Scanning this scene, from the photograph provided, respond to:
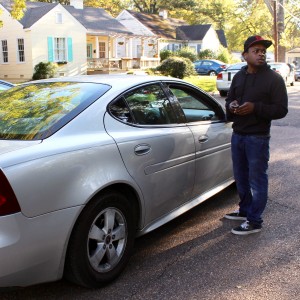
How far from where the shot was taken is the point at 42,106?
3.36 m

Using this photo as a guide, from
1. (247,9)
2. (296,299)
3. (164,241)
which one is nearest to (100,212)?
(164,241)

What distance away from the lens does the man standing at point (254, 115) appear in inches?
148

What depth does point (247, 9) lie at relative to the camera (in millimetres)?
60156

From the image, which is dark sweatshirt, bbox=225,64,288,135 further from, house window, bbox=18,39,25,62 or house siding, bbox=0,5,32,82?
house window, bbox=18,39,25,62

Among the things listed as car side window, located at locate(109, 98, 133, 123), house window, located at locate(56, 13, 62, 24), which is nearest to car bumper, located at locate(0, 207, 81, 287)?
car side window, located at locate(109, 98, 133, 123)

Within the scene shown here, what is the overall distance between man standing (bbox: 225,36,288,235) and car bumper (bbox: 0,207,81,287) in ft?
6.09

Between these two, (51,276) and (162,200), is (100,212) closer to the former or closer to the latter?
(51,276)

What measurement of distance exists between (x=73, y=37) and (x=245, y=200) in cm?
2668

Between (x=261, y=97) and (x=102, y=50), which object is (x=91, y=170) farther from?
(x=102, y=50)

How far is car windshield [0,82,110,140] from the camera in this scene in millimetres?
3010

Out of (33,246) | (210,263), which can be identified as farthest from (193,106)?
(33,246)

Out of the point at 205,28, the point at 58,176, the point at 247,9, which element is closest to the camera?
the point at 58,176

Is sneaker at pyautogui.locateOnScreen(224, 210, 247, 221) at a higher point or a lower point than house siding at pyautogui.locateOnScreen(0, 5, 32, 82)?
lower

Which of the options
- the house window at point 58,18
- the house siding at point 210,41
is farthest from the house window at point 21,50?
the house siding at point 210,41
